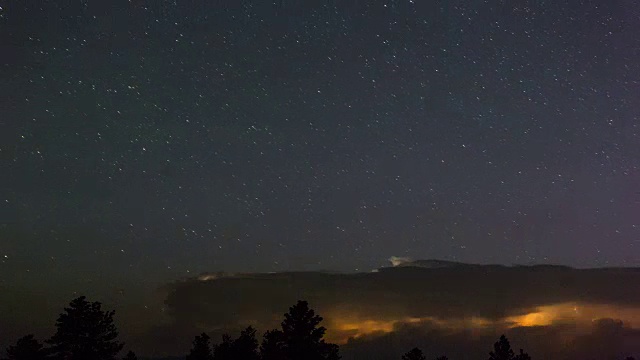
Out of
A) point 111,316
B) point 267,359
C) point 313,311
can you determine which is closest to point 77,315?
point 111,316

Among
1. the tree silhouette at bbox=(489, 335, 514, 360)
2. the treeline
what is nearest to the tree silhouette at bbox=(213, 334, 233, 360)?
the treeline

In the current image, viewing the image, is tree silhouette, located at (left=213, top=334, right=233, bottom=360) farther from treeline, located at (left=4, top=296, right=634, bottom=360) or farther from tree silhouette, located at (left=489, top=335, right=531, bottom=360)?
tree silhouette, located at (left=489, top=335, right=531, bottom=360)

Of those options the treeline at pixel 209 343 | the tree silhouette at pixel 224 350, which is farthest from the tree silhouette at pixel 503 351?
the tree silhouette at pixel 224 350

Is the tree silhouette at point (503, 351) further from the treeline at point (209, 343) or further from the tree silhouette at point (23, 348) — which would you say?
the tree silhouette at point (23, 348)

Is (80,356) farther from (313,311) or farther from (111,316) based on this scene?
(313,311)

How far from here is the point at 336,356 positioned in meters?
36.8

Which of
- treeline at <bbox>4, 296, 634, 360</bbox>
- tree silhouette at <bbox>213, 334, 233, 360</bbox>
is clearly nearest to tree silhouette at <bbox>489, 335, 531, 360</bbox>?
treeline at <bbox>4, 296, 634, 360</bbox>

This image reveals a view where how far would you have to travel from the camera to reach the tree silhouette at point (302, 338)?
36.7 m

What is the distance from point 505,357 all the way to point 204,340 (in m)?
22.1

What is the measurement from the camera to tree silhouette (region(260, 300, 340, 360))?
120 ft

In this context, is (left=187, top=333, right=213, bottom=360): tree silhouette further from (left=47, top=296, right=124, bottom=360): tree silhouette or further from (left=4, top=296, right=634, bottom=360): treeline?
(left=47, top=296, right=124, bottom=360): tree silhouette

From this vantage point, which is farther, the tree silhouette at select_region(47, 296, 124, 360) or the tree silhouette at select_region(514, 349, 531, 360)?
the tree silhouette at select_region(514, 349, 531, 360)

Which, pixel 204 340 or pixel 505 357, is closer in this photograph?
pixel 505 357

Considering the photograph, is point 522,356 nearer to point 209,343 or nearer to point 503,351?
point 503,351
